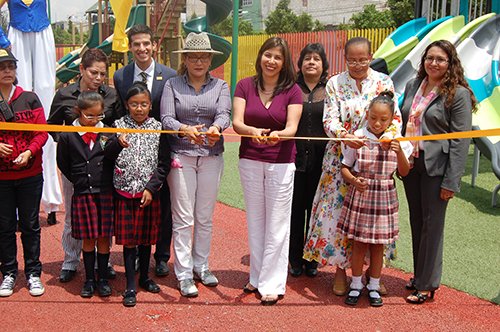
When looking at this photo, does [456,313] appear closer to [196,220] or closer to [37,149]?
[196,220]

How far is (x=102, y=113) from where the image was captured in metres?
4.63

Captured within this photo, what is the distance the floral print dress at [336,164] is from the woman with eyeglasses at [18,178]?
2.43m

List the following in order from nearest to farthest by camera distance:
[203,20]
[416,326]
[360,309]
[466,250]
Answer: [416,326] < [360,309] < [466,250] < [203,20]

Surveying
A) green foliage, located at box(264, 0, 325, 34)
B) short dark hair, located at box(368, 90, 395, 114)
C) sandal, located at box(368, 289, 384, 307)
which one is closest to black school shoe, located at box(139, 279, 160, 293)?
sandal, located at box(368, 289, 384, 307)

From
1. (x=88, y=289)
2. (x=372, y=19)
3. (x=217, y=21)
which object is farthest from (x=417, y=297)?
(x=372, y=19)

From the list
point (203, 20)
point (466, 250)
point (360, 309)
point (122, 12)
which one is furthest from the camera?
point (203, 20)

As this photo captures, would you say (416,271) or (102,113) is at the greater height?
(102,113)

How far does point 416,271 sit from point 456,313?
18.2 inches

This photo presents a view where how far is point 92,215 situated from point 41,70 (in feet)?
9.67

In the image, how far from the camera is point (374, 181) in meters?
4.44

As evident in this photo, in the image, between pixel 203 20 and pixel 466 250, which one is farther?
pixel 203 20

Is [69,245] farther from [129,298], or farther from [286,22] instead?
[286,22]

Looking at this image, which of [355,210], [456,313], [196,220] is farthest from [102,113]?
[456,313]

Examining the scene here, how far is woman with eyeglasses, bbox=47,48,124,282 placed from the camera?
4.80 m
